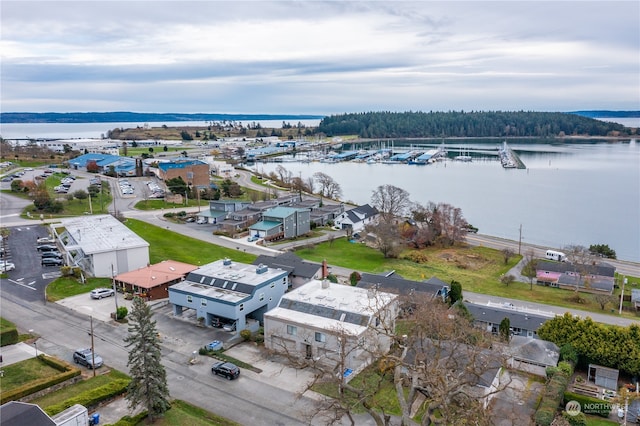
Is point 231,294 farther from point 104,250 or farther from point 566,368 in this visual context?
point 566,368

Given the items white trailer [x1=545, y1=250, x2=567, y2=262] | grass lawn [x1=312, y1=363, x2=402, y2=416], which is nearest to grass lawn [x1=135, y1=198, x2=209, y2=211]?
white trailer [x1=545, y1=250, x2=567, y2=262]

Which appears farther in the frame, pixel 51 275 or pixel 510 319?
pixel 51 275

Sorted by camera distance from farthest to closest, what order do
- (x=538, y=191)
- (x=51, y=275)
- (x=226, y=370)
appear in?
(x=538, y=191) → (x=51, y=275) → (x=226, y=370)

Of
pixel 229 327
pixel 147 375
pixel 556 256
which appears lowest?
pixel 556 256

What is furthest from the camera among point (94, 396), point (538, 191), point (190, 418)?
point (538, 191)

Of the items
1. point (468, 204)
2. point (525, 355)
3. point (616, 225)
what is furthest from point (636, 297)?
point (468, 204)

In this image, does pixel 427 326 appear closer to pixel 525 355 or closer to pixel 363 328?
pixel 363 328

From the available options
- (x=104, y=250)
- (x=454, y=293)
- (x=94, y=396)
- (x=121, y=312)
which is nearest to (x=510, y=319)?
A: (x=454, y=293)
